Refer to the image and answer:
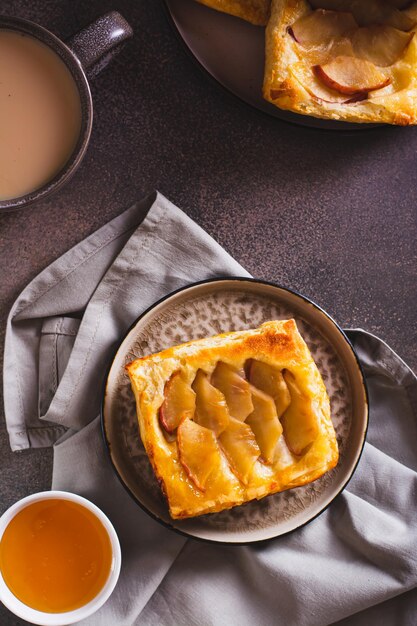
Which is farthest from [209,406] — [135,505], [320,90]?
[320,90]

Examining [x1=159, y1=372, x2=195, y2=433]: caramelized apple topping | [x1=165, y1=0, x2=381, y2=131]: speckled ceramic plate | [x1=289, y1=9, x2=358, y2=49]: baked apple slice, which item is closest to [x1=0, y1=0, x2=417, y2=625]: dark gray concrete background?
[x1=165, y1=0, x2=381, y2=131]: speckled ceramic plate

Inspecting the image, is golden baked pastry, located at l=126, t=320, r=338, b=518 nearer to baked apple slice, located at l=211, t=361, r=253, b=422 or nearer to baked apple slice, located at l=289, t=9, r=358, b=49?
baked apple slice, located at l=211, t=361, r=253, b=422

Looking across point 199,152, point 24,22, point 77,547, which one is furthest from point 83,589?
point 24,22

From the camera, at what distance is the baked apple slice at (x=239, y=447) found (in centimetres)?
205

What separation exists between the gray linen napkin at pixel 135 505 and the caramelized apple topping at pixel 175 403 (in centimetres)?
37

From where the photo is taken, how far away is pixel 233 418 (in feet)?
6.83

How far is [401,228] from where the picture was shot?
2.56 metres

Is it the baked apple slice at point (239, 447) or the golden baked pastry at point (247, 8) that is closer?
the baked apple slice at point (239, 447)

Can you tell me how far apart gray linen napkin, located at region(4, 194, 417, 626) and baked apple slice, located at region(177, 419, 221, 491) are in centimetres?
40

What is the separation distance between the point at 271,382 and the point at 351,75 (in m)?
0.95

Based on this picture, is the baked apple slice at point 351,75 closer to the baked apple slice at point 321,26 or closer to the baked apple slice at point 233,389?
the baked apple slice at point 321,26

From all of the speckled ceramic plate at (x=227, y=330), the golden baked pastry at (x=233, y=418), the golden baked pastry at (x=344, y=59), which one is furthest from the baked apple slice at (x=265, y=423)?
the golden baked pastry at (x=344, y=59)

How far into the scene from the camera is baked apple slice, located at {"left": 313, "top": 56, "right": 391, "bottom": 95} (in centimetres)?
218

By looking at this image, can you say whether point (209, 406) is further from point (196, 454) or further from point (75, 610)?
point (75, 610)
